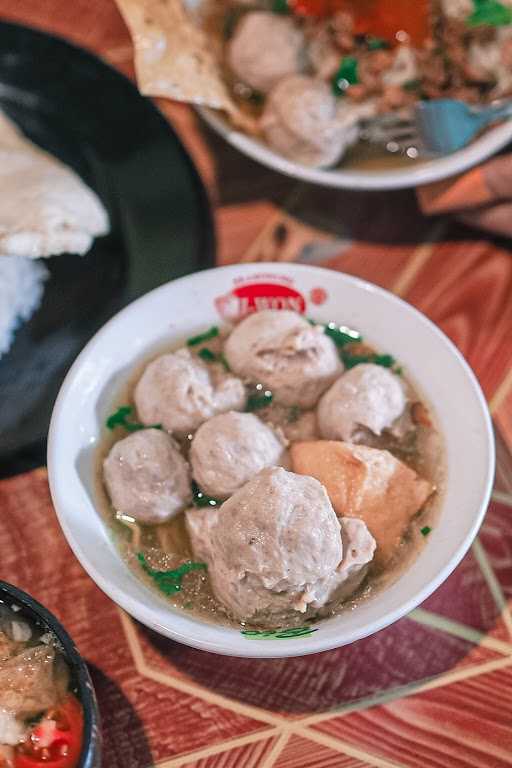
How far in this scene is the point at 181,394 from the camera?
5.13 ft

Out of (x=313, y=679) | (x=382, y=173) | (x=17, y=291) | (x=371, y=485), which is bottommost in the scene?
(x=313, y=679)

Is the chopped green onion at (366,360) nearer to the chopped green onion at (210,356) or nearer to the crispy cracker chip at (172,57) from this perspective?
the chopped green onion at (210,356)

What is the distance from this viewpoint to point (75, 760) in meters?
1.23

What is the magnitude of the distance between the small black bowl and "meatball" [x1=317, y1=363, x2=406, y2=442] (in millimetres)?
632

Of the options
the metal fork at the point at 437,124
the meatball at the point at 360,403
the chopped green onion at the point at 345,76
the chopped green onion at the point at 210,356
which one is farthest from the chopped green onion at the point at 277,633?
the chopped green onion at the point at 345,76

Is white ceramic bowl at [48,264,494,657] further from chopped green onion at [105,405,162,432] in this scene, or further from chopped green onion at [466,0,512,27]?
chopped green onion at [466,0,512,27]

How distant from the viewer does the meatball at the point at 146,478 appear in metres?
1.49

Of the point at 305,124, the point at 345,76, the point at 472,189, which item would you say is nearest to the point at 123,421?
the point at 305,124

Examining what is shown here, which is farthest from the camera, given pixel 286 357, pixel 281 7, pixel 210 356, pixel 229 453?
pixel 281 7

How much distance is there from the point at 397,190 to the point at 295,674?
131 centimetres

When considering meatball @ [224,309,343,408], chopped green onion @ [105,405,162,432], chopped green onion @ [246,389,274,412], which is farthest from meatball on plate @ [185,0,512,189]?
chopped green onion @ [105,405,162,432]

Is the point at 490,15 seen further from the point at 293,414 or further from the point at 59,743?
the point at 59,743

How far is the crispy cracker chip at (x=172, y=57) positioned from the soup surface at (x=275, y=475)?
0.63m

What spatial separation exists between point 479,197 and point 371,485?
0.88 m
